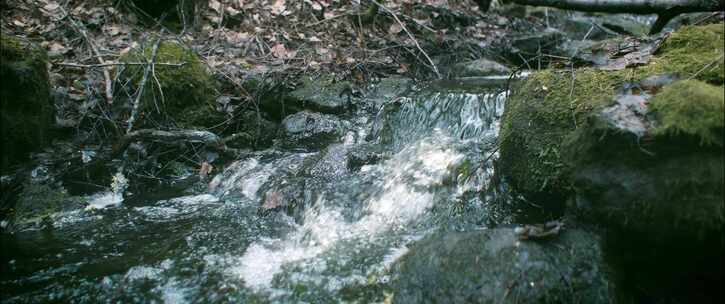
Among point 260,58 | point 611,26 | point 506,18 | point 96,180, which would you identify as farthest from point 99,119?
point 611,26

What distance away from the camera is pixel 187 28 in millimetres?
5785

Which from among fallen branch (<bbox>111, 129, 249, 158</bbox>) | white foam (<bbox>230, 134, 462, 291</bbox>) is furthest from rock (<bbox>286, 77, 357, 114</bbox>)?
white foam (<bbox>230, 134, 462, 291</bbox>)

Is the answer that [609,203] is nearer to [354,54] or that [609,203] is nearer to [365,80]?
[365,80]

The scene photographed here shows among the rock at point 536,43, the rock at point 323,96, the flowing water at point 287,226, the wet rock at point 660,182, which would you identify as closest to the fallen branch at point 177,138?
the flowing water at point 287,226

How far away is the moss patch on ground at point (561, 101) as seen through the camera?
94.7 inches

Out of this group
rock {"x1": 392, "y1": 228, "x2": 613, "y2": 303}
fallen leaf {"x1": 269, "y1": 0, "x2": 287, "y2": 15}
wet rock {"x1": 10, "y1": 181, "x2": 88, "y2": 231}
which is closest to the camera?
rock {"x1": 392, "y1": 228, "x2": 613, "y2": 303}

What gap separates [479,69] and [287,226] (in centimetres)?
350

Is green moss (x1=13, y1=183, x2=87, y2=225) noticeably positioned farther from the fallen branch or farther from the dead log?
the dead log

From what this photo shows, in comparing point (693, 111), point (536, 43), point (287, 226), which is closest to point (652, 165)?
point (693, 111)

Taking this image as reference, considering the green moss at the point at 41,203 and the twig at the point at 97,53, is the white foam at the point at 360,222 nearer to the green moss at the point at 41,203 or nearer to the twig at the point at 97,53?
the green moss at the point at 41,203

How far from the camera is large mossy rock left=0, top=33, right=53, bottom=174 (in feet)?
9.36

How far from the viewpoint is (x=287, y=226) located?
3283 millimetres

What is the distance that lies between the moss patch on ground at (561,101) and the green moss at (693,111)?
25cm

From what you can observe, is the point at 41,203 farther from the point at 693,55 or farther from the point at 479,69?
the point at 479,69
